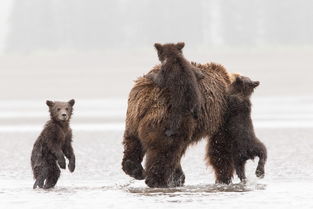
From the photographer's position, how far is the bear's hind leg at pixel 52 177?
396 inches

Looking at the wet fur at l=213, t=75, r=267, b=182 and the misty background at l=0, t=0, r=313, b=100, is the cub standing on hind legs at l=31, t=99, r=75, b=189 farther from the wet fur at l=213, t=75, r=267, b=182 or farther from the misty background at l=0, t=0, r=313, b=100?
the misty background at l=0, t=0, r=313, b=100

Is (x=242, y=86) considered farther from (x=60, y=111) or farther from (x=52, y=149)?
(x=52, y=149)

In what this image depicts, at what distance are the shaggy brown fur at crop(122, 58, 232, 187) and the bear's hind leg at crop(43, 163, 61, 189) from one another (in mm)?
786

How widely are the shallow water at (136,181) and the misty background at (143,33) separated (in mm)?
26523

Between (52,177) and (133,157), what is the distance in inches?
35.4

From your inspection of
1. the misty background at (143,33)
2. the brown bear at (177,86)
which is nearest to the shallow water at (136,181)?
the brown bear at (177,86)

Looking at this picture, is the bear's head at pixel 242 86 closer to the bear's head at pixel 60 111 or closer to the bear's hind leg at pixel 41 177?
the bear's head at pixel 60 111

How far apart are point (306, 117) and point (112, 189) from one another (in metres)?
14.2

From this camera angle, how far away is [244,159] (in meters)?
10.2

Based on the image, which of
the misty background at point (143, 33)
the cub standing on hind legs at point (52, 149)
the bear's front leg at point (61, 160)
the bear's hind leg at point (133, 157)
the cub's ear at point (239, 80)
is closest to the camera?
the bear's hind leg at point (133, 157)

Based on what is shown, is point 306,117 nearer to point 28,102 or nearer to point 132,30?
point 28,102

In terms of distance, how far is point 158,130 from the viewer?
9523 mm

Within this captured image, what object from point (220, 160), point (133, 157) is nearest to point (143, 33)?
point (220, 160)

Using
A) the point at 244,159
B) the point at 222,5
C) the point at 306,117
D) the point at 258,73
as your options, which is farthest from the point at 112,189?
the point at 222,5
